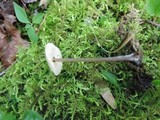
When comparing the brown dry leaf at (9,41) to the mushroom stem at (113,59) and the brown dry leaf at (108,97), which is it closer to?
the mushroom stem at (113,59)

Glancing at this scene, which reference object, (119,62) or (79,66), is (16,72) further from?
(119,62)

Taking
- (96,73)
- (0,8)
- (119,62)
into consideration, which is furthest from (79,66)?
(0,8)

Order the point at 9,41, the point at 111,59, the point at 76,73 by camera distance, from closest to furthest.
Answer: the point at 111,59, the point at 76,73, the point at 9,41

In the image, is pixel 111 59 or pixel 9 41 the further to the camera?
pixel 9 41

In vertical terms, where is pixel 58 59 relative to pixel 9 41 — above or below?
above

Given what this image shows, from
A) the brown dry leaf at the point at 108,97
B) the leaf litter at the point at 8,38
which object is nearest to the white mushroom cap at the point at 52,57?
the brown dry leaf at the point at 108,97

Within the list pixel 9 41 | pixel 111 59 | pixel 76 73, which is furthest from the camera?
pixel 9 41

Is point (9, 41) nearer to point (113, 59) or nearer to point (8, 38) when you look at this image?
point (8, 38)

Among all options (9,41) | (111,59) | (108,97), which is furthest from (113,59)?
(9,41)

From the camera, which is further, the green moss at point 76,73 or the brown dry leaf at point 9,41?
the brown dry leaf at point 9,41
